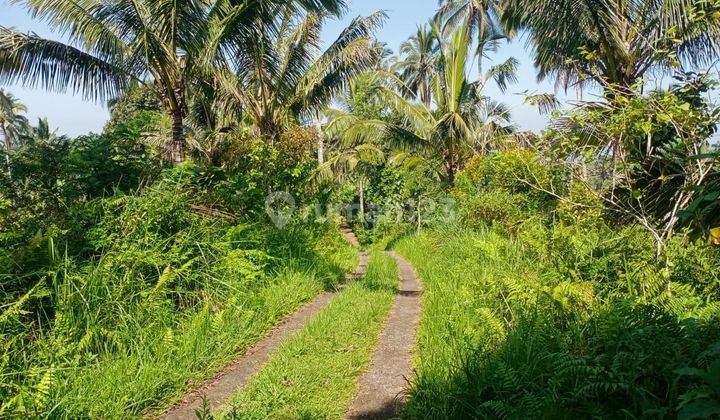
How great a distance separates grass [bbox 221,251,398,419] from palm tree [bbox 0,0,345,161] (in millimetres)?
4331

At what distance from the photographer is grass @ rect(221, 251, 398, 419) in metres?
3.22

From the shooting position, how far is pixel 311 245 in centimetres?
828

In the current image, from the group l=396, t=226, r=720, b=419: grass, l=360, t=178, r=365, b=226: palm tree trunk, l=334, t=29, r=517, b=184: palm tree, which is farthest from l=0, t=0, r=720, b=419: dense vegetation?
l=360, t=178, r=365, b=226: palm tree trunk

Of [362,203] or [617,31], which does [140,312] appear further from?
[362,203]

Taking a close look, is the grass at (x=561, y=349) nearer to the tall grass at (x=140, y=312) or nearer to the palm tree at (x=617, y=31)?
the tall grass at (x=140, y=312)

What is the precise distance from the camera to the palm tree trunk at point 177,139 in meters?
7.38

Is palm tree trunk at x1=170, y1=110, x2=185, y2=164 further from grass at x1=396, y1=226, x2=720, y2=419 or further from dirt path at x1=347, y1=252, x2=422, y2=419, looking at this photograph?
grass at x1=396, y1=226, x2=720, y2=419

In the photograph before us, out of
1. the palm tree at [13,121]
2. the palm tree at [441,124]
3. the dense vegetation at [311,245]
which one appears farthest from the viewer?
the palm tree at [13,121]

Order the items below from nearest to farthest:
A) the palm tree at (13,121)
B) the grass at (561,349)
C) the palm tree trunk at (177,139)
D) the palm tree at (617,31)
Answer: the grass at (561,349) → the palm tree at (617,31) → the palm tree trunk at (177,139) → the palm tree at (13,121)

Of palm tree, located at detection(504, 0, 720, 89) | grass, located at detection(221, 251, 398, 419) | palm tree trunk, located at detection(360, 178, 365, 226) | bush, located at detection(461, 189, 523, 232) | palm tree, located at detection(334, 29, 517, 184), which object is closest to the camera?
grass, located at detection(221, 251, 398, 419)

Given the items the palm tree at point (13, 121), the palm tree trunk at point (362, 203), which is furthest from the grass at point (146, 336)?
the palm tree at point (13, 121)

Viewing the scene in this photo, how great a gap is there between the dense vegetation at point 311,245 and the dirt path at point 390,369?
0.16 meters

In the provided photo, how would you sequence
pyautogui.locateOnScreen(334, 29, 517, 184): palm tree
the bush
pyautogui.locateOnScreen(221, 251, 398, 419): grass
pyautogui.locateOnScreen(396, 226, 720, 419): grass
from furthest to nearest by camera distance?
pyautogui.locateOnScreen(334, 29, 517, 184): palm tree
the bush
pyautogui.locateOnScreen(221, 251, 398, 419): grass
pyautogui.locateOnScreen(396, 226, 720, 419): grass

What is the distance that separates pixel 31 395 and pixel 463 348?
3.14 m
